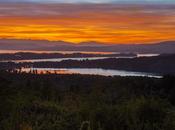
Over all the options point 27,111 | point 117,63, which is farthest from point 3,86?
point 117,63

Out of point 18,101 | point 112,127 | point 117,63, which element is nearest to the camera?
point 112,127

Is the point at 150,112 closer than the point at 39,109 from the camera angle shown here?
Yes

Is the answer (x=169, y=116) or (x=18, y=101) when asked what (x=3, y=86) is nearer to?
(x=18, y=101)

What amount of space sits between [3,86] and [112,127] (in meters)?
5.82

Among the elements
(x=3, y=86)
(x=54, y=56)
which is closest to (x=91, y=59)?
(x=54, y=56)

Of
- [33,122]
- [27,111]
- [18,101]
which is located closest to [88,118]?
[33,122]

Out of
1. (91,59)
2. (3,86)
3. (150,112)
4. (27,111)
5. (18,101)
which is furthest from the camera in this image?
(91,59)

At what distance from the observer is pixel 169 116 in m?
11.1

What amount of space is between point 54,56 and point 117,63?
24.7m

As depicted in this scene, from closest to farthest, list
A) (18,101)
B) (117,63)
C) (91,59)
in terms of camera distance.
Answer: (18,101), (117,63), (91,59)

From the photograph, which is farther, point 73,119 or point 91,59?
point 91,59

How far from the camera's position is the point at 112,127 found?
33.7ft

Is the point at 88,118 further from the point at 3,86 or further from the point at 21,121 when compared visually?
the point at 3,86

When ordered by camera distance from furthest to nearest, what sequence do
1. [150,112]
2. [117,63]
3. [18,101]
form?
[117,63]
[18,101]
[150,112]
